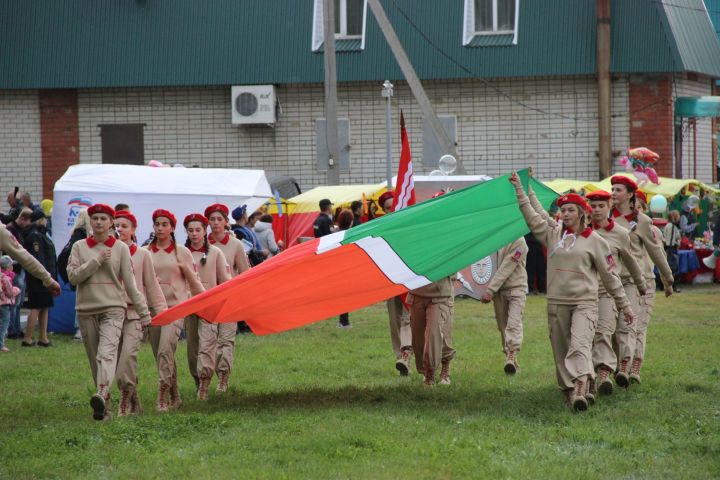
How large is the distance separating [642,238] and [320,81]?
68.7ft

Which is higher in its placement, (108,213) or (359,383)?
(108,213)

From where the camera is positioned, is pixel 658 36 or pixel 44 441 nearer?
pixel 44 441

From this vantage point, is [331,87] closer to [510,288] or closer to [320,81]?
[320,81]

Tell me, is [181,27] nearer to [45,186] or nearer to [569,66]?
[45,186]

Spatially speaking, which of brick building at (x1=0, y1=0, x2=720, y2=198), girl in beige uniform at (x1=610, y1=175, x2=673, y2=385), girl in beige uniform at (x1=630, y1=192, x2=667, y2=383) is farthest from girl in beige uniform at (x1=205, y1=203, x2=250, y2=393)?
brick building at (x1=0, y1=0, x2=720, y2=198)

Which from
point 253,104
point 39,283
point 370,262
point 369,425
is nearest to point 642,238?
point 370,262

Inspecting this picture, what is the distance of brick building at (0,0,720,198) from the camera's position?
3150 centimetres

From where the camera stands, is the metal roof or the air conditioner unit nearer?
the metal roof

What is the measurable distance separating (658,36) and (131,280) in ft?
74.1

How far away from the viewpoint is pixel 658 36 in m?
30.5

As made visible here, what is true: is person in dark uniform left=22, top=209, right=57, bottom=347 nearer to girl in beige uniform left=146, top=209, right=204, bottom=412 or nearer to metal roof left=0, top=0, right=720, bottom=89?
girl in beige uniform left=146, top=209, right=204, bottom=412

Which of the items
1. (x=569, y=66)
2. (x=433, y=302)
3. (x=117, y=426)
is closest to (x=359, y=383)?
(x=433, y=302)

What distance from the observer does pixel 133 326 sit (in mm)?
10914

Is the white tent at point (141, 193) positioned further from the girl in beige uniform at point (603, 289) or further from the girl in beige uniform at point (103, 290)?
the girl in beige uniform at point (603, 289)
